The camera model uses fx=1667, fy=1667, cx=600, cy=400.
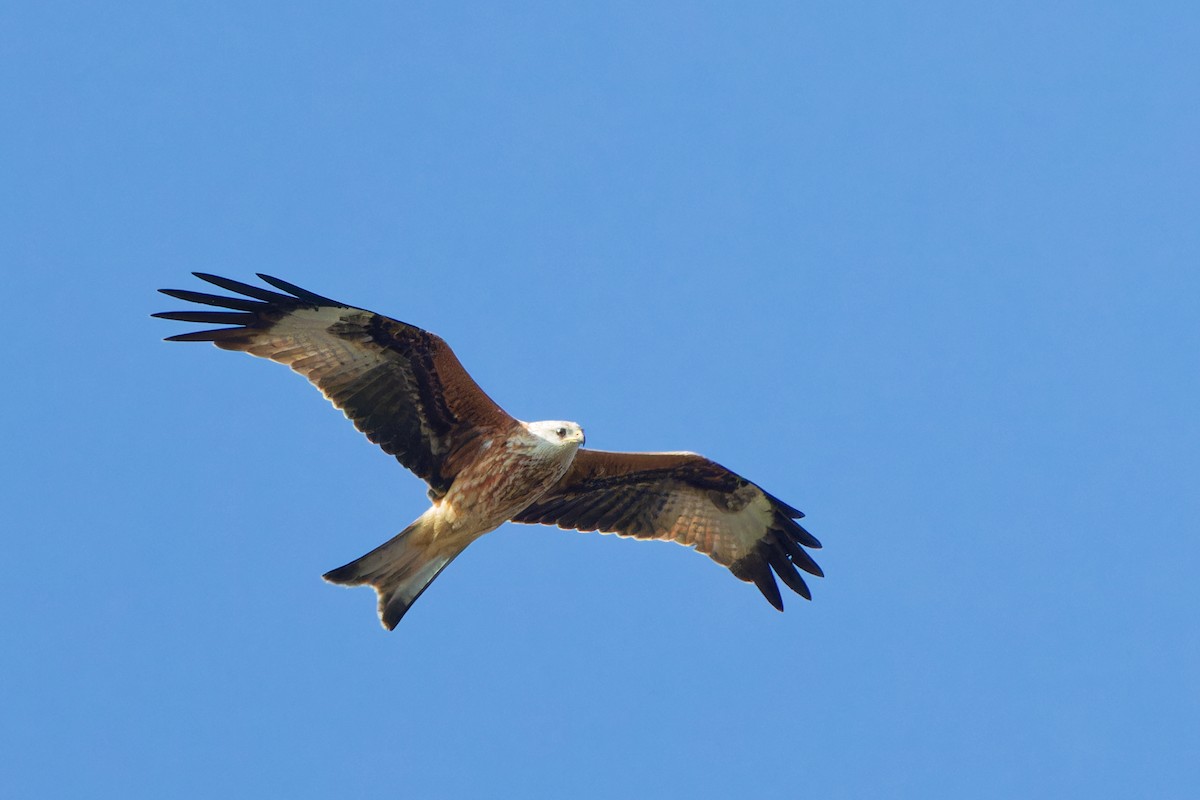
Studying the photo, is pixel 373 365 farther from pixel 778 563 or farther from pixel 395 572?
pixel 778 563

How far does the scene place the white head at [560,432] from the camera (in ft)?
40.0

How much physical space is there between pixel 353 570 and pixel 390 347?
1.71m

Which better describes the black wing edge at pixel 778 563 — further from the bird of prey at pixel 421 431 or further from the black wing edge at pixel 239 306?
the black wing edge at pixel 239 306

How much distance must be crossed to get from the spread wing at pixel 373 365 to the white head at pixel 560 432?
1.01 ft

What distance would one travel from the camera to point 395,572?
1266 centimetres

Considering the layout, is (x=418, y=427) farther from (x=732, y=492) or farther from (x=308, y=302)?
(x=732, y=492)

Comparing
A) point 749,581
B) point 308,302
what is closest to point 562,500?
Result: point 749,581

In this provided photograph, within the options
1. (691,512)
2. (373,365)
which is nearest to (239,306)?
(373,365)

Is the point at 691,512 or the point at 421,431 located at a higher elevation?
the point at 691,512

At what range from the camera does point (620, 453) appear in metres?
13.1

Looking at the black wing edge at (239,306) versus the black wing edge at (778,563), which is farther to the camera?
the black wing edge at (778,563)

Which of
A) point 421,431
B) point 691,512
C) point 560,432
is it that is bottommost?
point 421,431

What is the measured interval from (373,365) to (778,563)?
392cm

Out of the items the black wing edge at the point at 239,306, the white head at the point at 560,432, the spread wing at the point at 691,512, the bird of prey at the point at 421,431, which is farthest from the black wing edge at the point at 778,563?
the black wing edge at the point at 239,306
